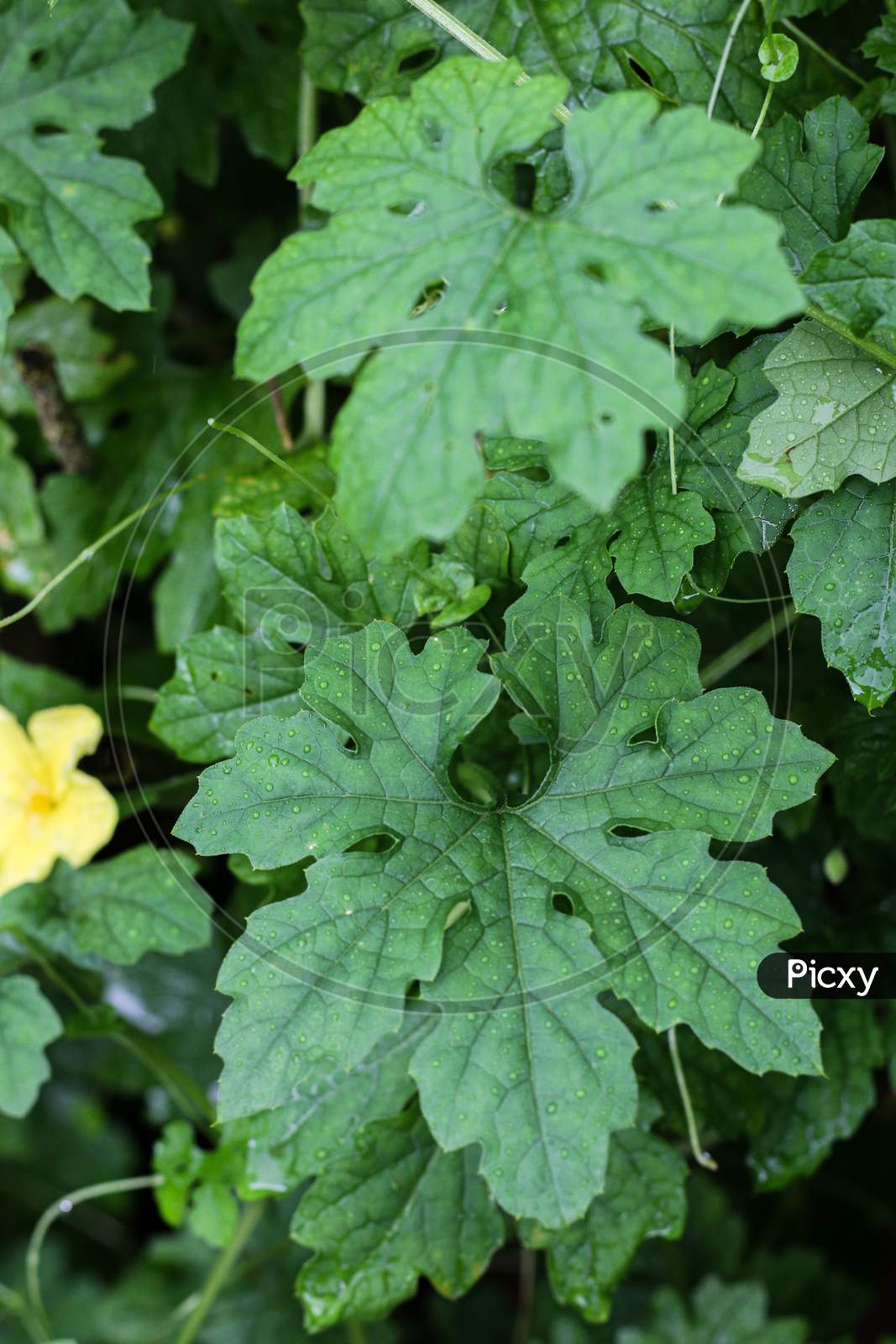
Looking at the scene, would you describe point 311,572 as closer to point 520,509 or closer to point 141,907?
A: point 520,509

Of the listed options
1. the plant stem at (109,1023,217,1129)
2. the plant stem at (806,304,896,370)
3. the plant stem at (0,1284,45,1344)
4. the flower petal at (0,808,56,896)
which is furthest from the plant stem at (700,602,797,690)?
the plant stem at (0,1284,45,1344)

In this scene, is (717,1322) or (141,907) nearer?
(141,907)

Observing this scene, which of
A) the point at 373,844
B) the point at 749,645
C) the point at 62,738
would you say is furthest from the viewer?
the point at 62,738

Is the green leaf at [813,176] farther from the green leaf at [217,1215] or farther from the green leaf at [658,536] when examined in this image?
the green leaf at [217,1215]

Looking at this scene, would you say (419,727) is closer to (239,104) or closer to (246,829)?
(246,829)

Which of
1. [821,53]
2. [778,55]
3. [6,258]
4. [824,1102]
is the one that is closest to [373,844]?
[824,1102]

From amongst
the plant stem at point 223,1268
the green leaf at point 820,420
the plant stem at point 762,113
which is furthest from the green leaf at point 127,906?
the plant stem at point 762,113
